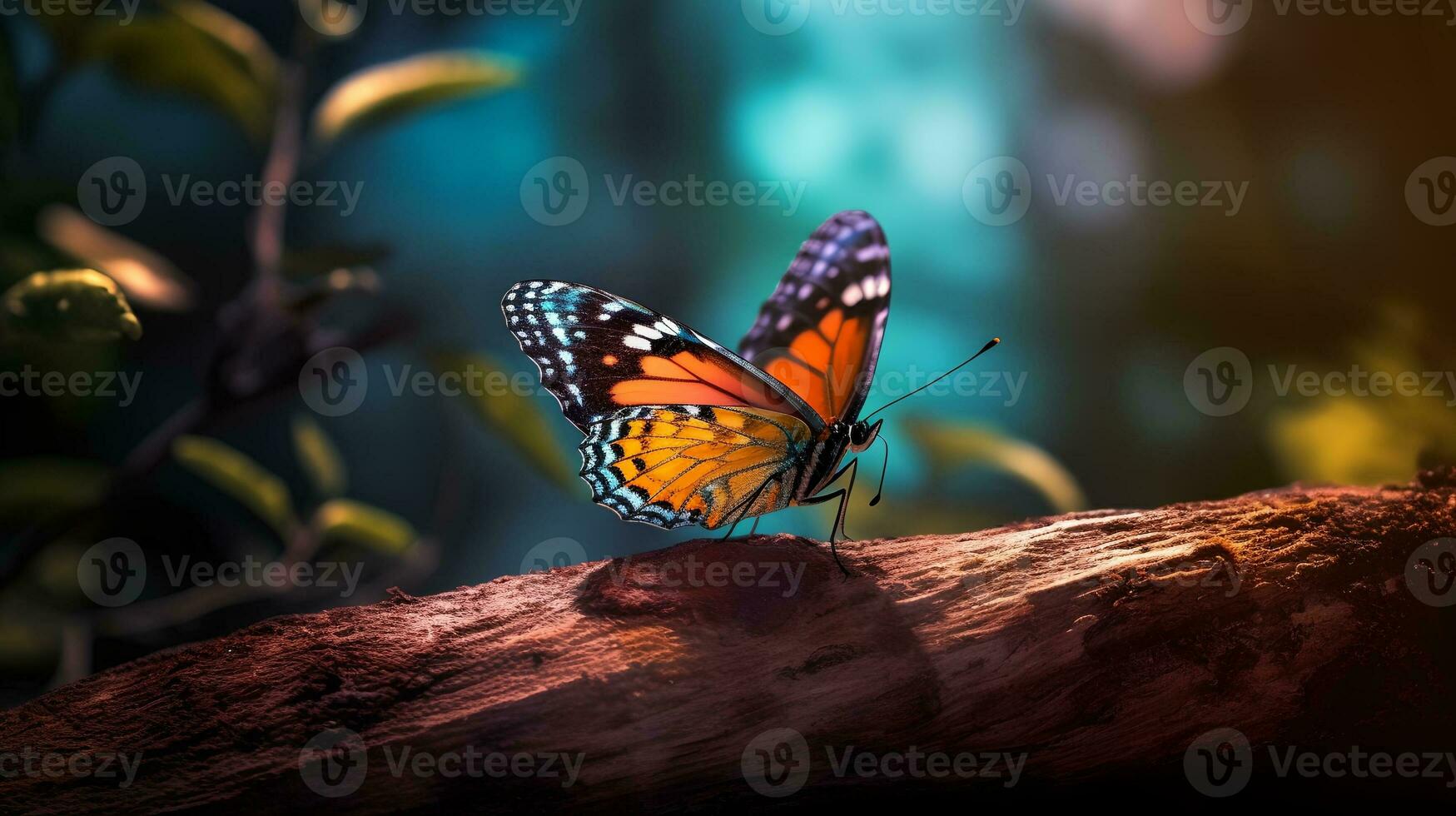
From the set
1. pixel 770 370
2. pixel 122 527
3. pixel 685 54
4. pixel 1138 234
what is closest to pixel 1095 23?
pixel 1138 234

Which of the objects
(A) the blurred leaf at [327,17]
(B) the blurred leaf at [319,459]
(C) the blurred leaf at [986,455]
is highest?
(A) the blurred leaf at [327,17]

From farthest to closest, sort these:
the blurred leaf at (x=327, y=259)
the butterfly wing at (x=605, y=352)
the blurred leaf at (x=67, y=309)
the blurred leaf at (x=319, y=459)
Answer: the blurred leaf at (x=319, y=459), the blurred leaf at (x=327, y=259), the butterfly wing at (x=605, y=352), the blurred leaf at (x=67, y=309)

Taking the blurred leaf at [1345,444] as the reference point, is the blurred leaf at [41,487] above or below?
below

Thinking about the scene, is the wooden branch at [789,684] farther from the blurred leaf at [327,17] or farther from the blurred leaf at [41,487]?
the blurred leaf at [327,17]

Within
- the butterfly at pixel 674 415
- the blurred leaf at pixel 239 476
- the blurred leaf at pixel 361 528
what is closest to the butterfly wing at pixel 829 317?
the butterfly at pixel 674 415

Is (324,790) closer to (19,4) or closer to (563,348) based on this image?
(563,348)

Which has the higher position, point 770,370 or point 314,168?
point 314,168

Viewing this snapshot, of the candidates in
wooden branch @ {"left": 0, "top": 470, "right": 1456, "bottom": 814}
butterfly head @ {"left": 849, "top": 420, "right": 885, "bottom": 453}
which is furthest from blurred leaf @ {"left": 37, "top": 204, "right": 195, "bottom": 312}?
butterfly head @ {"left": 849, "top": 420, "right": 885, "bottom": 453}
